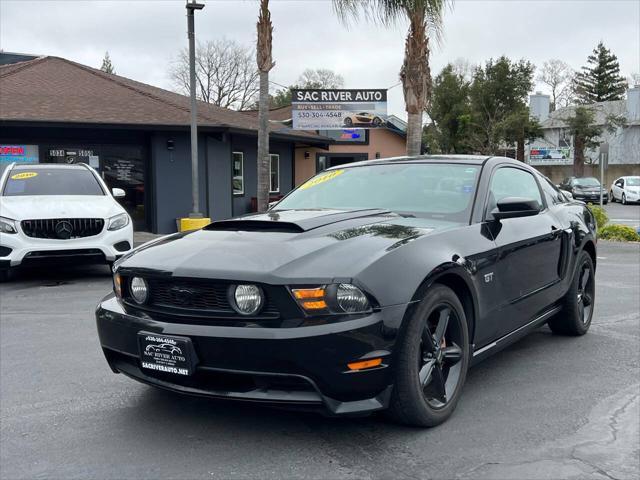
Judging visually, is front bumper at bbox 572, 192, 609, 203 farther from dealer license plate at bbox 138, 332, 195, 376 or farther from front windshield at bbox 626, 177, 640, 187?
dealer license plate at bbox 138, 332, 195, 376

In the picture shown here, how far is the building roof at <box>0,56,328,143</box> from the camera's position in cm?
1637

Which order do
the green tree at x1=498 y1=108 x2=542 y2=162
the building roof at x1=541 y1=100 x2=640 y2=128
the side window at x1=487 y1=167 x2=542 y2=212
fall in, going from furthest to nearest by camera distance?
the building roof at x1=541 y1=100 x2=640 y2=128 → the green tree at x1=498 y1=108 x2=542 y2=162 → the side window at x1=487 y1=167 x2=542 y2=212

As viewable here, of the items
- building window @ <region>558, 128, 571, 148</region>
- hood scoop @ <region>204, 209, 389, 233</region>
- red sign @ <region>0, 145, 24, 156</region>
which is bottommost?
hood scoop @ <region>204, 209, 389, 233</region>

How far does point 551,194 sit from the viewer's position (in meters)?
5.55

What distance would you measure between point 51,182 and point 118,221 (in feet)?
4.90

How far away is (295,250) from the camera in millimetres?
3268

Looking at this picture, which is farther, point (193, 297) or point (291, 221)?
point (291, 221)

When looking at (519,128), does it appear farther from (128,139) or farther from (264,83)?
(128,139)

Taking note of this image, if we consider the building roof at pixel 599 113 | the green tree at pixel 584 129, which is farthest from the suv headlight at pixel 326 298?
the building roof at pixel 599 113

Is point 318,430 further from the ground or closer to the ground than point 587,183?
closer to the ground

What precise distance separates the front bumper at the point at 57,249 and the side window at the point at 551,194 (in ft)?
17.6

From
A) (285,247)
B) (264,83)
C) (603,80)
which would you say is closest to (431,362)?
(285,247)

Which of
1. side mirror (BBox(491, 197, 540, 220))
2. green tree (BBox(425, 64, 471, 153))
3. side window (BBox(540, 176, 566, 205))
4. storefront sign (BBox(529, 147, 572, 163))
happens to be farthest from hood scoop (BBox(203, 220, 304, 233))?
storefront sign (BBox(529, 147, 572, 163))

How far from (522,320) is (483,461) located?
153 cm
